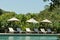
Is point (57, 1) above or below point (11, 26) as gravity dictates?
above

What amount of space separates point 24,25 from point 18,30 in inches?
130

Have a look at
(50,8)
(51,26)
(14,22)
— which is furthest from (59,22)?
(50,8)

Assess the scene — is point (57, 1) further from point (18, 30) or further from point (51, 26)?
point (51, 26)

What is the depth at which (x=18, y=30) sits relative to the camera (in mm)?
19312

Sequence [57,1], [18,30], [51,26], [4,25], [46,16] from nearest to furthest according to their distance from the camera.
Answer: [57,1] < [18,30] < [4,25] < [51,26] < [46,16]

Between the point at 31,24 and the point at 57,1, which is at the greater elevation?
the point at 57,1

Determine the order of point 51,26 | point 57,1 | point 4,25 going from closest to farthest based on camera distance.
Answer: point 57,1 < point 4,25 < point 51,26

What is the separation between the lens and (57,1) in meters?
2.99

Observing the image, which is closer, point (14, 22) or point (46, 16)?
point (14, 22)

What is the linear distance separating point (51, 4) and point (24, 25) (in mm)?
19541

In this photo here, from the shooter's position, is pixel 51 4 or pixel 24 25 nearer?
pixel 51 4

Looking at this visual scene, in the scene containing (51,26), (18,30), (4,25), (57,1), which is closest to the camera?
(57,1)

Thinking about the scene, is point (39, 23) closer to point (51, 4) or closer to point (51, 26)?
point (51, 26)

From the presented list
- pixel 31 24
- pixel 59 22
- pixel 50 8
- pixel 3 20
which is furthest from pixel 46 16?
pixel 50 8
